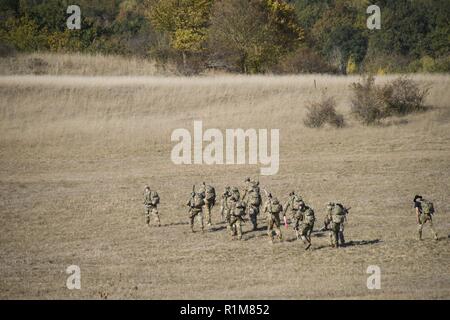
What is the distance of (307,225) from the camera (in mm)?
27500

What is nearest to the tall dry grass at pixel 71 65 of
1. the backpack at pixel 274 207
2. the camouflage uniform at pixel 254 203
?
the camouflage uniform at pixel 254 203

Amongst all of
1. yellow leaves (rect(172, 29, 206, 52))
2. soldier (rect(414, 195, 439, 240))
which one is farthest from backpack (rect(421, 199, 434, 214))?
yellow leaves (rect(172, 29, 206, 52))

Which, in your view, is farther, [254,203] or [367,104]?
[367,104]

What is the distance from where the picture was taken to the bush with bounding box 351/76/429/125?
48125 mm

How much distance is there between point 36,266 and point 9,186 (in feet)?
38.8

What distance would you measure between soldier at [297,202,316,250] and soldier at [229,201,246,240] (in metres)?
1.78

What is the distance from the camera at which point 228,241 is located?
29.6m

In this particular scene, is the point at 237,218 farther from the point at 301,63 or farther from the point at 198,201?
the point at 301,63

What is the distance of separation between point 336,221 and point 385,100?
22250 millimetres

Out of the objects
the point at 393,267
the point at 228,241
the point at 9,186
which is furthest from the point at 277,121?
the point at 393,267

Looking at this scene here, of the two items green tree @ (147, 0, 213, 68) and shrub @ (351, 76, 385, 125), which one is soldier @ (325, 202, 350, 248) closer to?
shrub @ (351, 76, 385, 125)

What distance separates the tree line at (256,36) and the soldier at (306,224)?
32881 mm

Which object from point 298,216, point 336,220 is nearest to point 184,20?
point 298,216

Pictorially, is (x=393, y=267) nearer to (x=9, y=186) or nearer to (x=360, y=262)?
(x=360, y=262)
